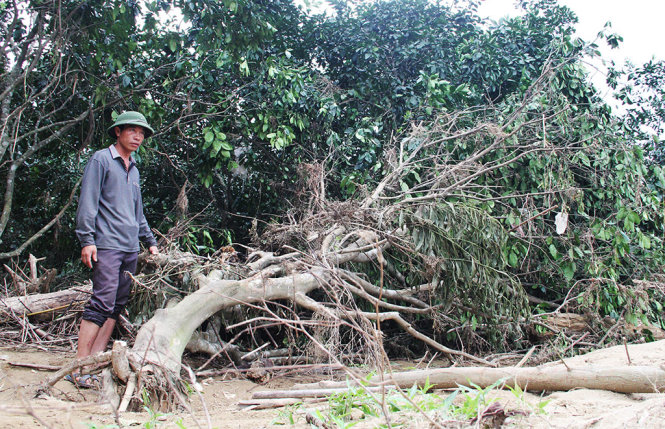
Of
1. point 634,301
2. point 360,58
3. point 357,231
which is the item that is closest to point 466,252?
point 357,231

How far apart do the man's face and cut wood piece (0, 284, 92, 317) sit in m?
1.32

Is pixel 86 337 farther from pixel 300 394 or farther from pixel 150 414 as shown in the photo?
pixel 300 394

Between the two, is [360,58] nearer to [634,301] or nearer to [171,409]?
[634,301]

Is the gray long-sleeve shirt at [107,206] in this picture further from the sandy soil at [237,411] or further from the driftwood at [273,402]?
the driftwood at [273,402]

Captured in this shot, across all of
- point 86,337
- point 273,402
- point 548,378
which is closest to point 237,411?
point 273,402

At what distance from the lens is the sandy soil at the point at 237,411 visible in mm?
1833

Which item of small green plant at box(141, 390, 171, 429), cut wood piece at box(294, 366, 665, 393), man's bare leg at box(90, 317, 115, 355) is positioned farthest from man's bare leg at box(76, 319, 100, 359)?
cut wood piece at box(294, 366, 665, 393)

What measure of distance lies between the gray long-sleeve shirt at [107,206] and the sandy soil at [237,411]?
2.89 feet

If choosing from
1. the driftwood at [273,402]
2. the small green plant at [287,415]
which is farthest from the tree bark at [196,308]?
the small green plant at [287,415]

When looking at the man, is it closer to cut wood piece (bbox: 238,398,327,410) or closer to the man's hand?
the man's hand

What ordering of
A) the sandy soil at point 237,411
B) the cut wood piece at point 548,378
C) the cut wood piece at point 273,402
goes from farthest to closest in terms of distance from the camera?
1. the cut wood piece at point 548,378
2. the cut wood piece at point 273,402
3. the sandy soil at point 237,411

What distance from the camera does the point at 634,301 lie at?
179 inches

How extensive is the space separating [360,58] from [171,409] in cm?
576

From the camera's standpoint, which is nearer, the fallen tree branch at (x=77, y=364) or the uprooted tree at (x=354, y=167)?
the fallen tree branch at (x=77, y=364)
